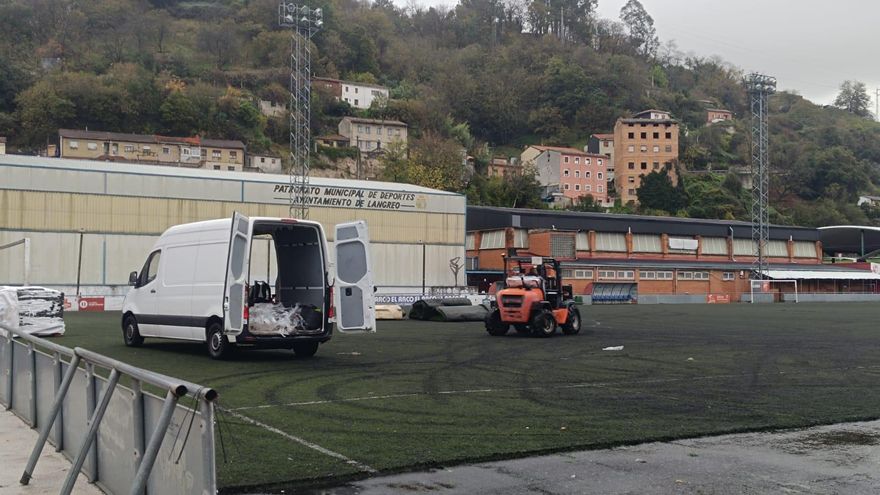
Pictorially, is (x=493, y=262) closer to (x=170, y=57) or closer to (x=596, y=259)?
(x=596, y=259)

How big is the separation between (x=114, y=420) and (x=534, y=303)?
57.4 ft

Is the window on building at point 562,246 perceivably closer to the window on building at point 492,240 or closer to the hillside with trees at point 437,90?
the window on building at point 492,240

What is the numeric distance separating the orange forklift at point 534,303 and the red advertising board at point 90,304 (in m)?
26.2

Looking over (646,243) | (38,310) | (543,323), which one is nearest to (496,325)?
(543,323)

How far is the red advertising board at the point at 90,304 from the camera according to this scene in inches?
1639

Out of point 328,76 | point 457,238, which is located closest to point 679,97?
point 328,76

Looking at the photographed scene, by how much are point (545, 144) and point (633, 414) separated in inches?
5163

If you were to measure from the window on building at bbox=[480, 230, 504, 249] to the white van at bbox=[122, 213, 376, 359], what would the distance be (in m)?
51.1

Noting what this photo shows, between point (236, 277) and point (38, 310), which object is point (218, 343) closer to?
point (236, 277)

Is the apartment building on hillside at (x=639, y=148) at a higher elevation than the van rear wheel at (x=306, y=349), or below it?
higher

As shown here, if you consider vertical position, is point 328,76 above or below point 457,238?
above

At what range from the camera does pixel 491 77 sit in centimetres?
14862

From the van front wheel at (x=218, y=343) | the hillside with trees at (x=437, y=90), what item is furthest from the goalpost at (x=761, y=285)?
the van front wheel at (x=218, y=343)

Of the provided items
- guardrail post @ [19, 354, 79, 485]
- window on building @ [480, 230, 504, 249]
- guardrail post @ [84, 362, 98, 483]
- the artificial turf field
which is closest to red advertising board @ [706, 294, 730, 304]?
window on building @ [480, 230, 504, 249]
